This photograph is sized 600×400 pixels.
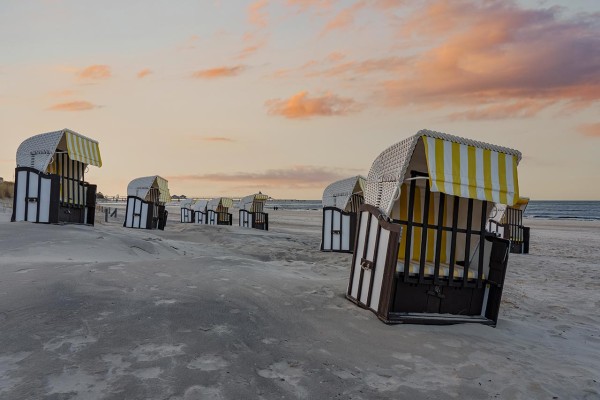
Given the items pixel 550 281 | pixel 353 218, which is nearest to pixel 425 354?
pixel 550 281

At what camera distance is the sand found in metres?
3.42

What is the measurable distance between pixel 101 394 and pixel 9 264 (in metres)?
5.50

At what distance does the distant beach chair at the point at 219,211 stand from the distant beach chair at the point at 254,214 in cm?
656

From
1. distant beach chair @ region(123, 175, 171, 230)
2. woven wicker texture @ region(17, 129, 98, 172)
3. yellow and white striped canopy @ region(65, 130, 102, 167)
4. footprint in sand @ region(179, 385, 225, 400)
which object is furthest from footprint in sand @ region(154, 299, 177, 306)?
distant beach chair @ region(123, 175, 171, 230)

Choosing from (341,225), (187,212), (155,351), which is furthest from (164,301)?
(187,212)

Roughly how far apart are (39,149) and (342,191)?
1184 centimetres

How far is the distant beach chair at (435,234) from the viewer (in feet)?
18.3

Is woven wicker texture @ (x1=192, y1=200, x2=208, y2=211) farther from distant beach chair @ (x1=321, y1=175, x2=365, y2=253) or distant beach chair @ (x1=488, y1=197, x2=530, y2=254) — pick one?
distant beach chair @ (x1=488, y1=197, x2=530, y2=254)

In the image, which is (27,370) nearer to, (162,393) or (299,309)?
(162,393)

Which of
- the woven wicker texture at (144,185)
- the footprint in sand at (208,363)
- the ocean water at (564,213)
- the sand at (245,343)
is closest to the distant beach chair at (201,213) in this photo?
the woven wicker texture at (144,185)

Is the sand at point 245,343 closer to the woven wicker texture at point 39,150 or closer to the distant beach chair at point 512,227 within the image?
the woven wicker texture at point 39,150

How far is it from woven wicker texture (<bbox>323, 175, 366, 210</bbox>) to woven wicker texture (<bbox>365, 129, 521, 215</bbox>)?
1003 cm

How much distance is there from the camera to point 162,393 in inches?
125

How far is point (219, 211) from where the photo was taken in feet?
127
